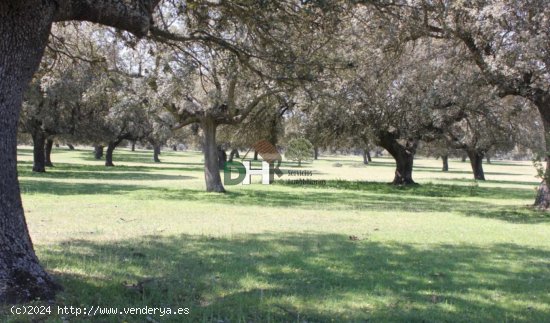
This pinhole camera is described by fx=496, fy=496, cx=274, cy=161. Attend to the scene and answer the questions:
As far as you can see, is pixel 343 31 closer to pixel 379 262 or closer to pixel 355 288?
pixel 379 262

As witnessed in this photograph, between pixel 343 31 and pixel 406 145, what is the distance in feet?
72.1

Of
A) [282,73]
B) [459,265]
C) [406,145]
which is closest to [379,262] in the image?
[459,265]

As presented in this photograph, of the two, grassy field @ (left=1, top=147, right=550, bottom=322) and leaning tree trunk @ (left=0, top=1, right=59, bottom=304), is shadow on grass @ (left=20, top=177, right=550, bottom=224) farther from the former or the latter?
leaning tree trunk @ (left=0, top=1, right=59, bottom=304)

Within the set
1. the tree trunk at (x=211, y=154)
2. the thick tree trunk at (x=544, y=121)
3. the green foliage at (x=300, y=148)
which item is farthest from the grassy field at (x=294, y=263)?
the green foliage at (x=300, y=148)

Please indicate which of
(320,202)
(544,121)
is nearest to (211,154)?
(320,202)

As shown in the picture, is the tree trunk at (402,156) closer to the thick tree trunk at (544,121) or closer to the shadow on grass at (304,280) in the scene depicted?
the thick tree trunk at (544,121)

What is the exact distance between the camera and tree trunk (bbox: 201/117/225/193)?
21.6 m

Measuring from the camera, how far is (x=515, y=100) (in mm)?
23969

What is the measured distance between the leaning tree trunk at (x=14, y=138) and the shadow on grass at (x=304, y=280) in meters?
0.36

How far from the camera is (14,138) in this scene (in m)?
5.00

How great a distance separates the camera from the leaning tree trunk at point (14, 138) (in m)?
4.63

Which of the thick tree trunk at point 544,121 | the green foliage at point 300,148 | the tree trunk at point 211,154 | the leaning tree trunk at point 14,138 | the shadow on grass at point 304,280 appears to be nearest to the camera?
the leaning tree trunk at point 14,138

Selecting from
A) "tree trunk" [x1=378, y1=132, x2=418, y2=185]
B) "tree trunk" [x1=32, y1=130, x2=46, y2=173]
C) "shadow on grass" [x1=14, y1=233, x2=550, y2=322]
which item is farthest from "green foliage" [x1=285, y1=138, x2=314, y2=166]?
"shadow on grass" [x1=14, y1=233, x2=550, y2=322]

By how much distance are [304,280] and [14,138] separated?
358 centimetres
